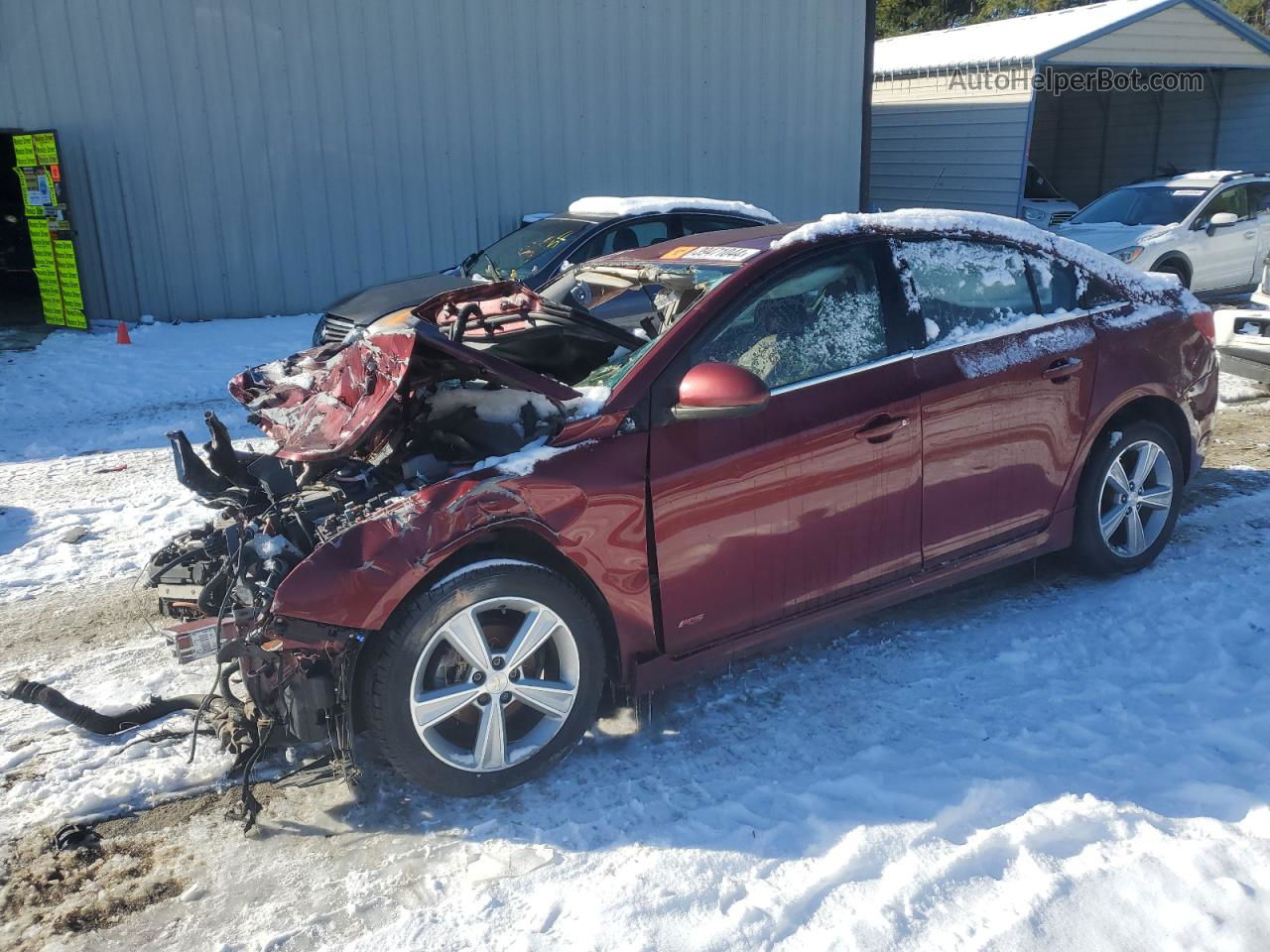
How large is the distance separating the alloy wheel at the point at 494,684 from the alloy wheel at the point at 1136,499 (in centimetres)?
271

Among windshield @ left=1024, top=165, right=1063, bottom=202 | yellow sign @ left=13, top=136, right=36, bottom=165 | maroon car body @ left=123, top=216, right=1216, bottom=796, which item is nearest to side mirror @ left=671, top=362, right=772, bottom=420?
Answer: maroon car body @ left=123, top=216, right=1216, bottom=796

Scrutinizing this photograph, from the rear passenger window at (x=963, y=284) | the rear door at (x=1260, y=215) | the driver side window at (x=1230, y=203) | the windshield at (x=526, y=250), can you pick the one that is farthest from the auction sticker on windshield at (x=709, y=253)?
the rear door at (x=1260, y=215)

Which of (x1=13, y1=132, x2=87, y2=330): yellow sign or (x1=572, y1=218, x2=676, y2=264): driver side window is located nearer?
(x1=572, y1=218, x2=676, y2=264): driver side window

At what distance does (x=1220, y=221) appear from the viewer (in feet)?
38.8

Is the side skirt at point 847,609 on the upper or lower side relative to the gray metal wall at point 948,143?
lower

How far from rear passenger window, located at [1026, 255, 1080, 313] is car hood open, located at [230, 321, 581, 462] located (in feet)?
7.39

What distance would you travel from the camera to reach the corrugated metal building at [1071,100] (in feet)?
57.9

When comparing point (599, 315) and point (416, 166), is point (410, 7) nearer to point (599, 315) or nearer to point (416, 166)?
point (416, 166)

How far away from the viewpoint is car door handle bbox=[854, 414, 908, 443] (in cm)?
392

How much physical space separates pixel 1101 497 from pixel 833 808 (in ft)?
7.45

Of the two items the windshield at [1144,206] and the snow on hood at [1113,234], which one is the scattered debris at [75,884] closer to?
the snow on hood at [1113,234]

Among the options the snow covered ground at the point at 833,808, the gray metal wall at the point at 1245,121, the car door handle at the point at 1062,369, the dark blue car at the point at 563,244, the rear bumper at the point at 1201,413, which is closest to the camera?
the snow covered ground at the point at 833,808

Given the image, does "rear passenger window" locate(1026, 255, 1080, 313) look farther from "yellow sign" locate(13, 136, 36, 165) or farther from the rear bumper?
"yellow sign" locate(13, 136, 36, 165)

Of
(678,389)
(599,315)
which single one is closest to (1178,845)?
(678,389)
